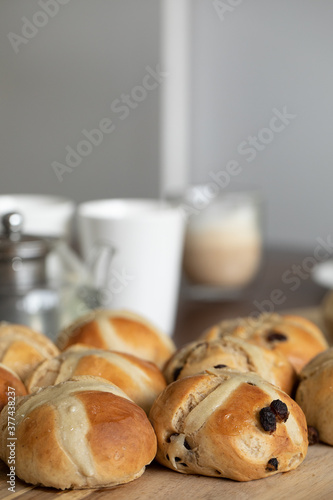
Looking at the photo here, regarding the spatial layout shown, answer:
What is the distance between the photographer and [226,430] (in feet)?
2.64

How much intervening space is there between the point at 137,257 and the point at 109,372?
0.56 meters

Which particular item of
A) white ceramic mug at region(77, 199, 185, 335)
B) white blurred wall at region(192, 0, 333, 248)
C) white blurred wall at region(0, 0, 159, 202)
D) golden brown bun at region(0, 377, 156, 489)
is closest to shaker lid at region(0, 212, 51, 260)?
white ceramic mug at region(77, 199, 185, 335)

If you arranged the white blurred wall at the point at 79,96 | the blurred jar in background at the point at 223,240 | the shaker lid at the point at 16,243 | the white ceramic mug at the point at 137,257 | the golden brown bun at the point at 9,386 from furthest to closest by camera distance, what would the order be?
the white blurred wall at the point at 79,96, the blurred jar in background at the point at 223,240, the white ceramic mug at the point at 137,257, the shaker lid at the point at 16,243, the golden brown bun at the point at 9,386

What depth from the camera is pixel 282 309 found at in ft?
5.74

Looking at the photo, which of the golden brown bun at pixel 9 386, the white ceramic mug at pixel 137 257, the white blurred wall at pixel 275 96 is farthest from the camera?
the white blurred wall at pixel 275 96

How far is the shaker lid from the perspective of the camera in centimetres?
128

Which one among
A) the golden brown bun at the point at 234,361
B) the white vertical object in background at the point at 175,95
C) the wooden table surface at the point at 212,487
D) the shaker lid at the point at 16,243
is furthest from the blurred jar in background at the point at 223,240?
the white vertical object in background at the point at 175,95

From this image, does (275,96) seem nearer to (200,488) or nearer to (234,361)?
(234,361)

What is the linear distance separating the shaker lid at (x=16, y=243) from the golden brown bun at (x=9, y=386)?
38 cm

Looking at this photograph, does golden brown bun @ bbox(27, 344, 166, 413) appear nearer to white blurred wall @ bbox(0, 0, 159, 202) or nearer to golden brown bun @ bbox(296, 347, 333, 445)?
golden brown bun @ bbox(296, 347, 333, 445)

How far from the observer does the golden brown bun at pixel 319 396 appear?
911 millimetres

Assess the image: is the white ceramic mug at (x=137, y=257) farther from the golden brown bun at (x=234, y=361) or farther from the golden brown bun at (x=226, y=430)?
the golden brown bun at (x=226, y=430)

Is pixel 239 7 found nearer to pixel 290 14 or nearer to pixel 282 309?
pixel 290 14

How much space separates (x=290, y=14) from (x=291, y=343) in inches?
117
